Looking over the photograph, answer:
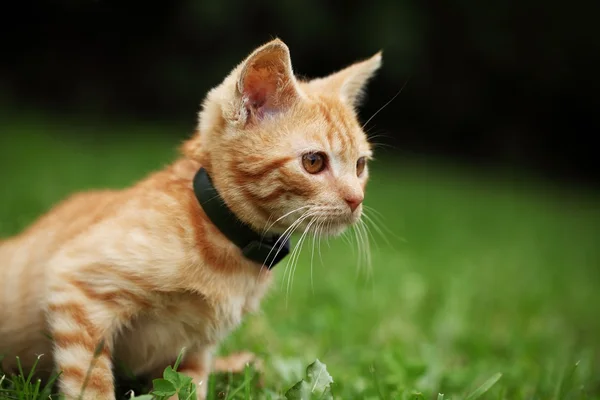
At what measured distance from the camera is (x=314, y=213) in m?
1.78

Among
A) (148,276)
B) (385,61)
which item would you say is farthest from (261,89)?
(385,61)

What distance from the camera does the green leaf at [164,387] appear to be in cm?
164

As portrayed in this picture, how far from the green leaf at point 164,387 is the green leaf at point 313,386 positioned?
Result: 31cm

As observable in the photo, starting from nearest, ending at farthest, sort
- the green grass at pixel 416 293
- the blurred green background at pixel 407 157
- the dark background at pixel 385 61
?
the green grass at pixel 416 293
the blurred green background at pixel 407 157
the dark background at pixel 385 61

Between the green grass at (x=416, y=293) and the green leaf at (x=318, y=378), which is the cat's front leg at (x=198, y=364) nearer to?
the green grass at (x=416, y=293)

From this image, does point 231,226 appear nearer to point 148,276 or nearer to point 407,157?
point 148,276

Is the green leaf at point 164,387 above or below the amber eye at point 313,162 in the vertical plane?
below

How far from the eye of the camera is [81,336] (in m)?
1.63

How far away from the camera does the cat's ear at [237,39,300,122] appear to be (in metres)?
1.76

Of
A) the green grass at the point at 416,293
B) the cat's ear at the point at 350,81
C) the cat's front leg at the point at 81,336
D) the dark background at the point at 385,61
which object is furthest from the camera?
the dark background at the point at 385,61

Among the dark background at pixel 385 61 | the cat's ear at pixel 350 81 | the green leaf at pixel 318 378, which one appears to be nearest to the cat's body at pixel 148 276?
the green leaf at pixel 318 378

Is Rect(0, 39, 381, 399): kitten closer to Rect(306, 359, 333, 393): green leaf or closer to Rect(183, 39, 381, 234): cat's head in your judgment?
Rect(183, 39, 381, 234): cat's head

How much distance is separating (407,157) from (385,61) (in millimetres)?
1482

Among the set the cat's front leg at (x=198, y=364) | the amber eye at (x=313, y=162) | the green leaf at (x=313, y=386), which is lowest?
the cat's front leg at (x=198, y=364)
